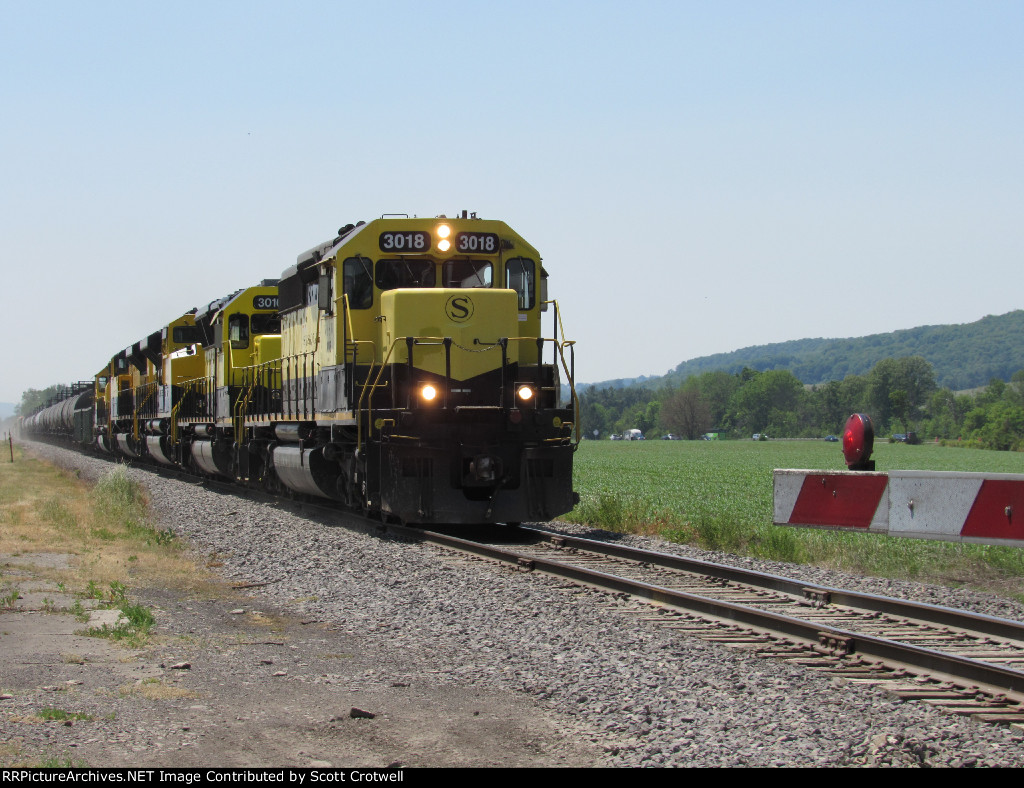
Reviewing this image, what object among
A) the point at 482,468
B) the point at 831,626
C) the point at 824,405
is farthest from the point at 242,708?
the point at 824,405

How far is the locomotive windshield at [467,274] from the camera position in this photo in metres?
13.4

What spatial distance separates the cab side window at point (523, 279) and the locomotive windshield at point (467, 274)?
0.23m

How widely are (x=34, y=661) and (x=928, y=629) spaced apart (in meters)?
5.47

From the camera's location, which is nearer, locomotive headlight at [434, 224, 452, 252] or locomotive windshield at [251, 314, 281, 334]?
locomotive headlight at [434, 224, 452, 252]

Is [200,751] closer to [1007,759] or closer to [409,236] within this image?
[1007,759]

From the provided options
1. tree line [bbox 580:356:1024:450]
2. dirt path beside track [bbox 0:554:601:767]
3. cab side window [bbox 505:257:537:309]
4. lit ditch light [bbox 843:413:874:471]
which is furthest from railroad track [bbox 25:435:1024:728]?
tree line [bbox 580:356:1024:450]

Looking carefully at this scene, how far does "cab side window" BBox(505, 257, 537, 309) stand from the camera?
13.5 metres

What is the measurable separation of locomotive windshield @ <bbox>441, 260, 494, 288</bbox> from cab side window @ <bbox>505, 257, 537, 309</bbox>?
0.77ft

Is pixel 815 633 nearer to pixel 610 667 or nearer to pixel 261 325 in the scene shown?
pixel 610 667

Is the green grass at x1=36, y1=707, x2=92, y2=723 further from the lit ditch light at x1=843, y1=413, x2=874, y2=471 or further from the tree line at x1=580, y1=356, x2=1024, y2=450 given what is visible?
the tree line at x1=580, y1=356, x2=1024, y2=450

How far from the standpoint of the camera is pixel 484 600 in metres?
8.35

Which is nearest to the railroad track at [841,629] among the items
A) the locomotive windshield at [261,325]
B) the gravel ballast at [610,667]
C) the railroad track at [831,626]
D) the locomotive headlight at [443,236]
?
the railroad track at [831,626]

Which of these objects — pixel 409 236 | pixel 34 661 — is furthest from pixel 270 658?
pixel 409 236

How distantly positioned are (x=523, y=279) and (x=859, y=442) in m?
7.44
